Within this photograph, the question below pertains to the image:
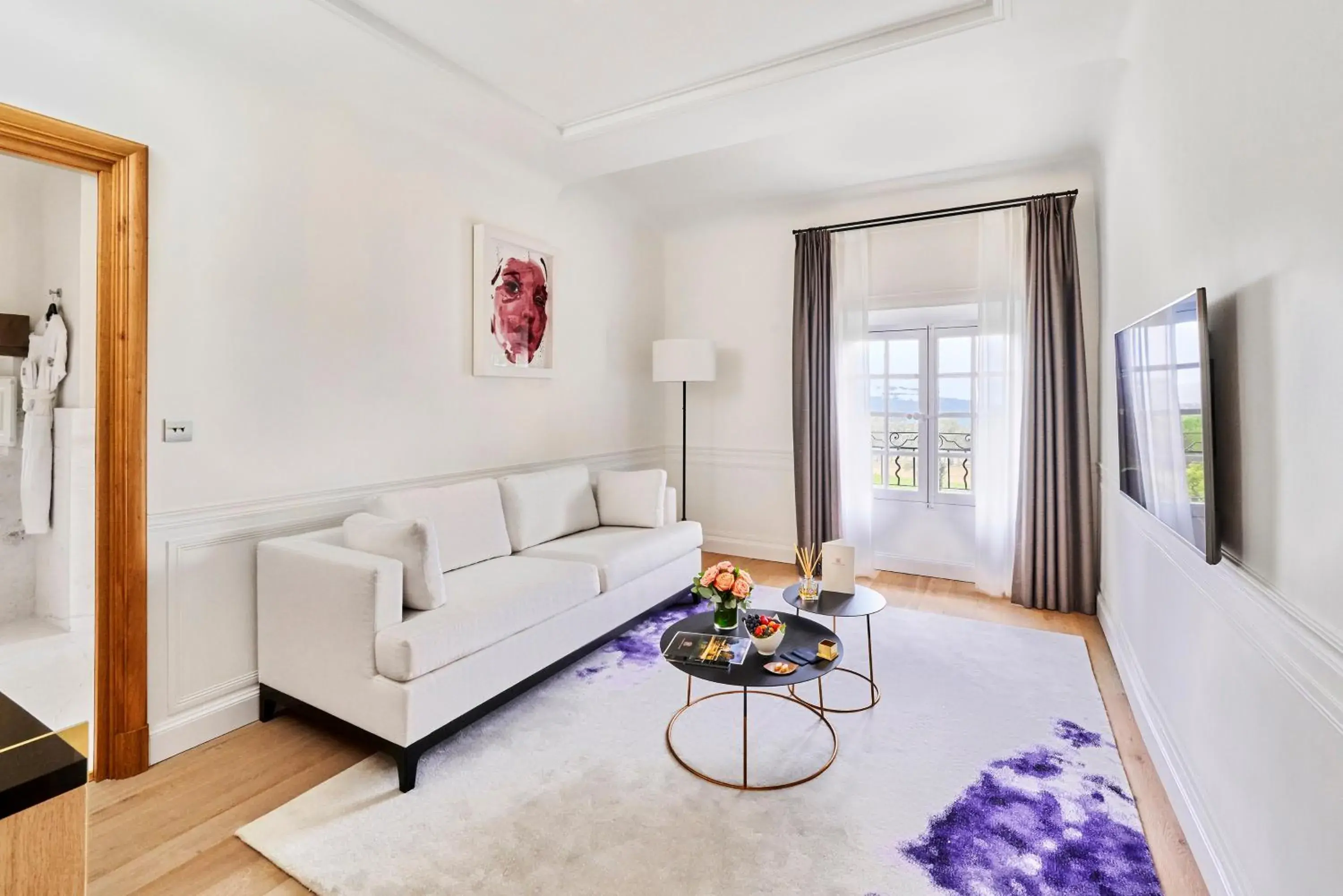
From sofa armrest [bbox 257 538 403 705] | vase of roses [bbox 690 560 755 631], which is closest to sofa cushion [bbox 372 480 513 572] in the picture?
sofa armrest [bbox 257 538 403 705]

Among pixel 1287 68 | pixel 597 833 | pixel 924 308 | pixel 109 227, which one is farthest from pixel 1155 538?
pixel 109 227

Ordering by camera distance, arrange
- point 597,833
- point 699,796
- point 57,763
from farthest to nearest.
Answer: point 699,796
point 597,833
point 57,763

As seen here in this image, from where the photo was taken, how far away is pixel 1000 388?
425 centimetres

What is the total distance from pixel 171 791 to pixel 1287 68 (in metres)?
3.58

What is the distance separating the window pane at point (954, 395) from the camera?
4613 mm

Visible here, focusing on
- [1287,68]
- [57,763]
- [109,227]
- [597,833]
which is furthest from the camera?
[109,227]

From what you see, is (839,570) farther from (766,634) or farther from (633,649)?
(633,649)

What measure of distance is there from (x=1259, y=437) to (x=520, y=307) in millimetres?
3522

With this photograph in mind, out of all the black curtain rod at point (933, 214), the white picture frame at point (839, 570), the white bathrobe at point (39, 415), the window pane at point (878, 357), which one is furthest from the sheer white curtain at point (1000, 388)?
the white bathrobe at point (39, 415)

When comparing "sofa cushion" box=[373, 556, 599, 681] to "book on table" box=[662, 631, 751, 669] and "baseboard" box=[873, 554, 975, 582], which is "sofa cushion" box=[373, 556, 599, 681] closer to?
"book on table" box=[662, 631, 751, 669]

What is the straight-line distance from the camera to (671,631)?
2568mm

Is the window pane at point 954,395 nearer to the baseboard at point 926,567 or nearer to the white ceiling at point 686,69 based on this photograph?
the baseboard at point 926,567

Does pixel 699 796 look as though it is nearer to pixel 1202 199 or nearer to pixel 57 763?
pixel 57 763

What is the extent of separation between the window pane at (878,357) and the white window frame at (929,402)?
86 millimetres
